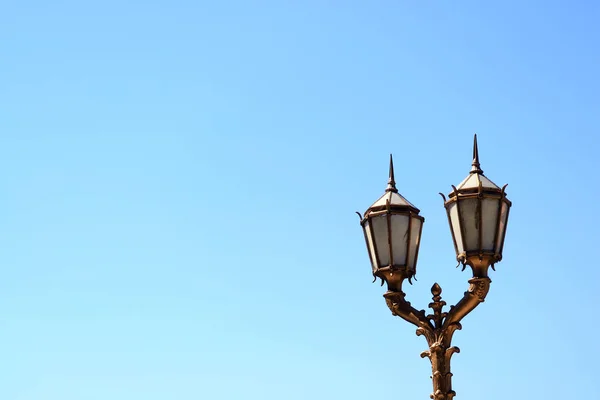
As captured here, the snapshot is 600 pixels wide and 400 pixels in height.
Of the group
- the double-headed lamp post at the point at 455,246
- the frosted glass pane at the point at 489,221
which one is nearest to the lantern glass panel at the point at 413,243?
the double-headed lamp post at the point at 455,246

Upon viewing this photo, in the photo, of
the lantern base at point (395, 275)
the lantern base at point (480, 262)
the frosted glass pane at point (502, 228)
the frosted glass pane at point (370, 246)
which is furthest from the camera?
the frosted glass pane at point (370, 246)

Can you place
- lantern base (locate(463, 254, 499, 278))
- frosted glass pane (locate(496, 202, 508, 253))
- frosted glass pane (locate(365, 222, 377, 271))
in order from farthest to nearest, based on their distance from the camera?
frosted glass pane (locate(365, 222, 377, 271)), frosted glass pane (locate(496, 202, 508, 253)), lantern base (locate(463, 254, 499, 278))

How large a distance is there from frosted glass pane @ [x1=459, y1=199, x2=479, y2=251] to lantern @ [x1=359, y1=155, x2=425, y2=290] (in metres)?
0.54

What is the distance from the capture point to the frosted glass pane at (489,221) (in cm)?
1088

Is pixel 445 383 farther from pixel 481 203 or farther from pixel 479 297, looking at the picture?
pixel 481 203

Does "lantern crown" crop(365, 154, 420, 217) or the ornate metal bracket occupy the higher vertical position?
"lantern crown" crop(365, 154, 420, 217)

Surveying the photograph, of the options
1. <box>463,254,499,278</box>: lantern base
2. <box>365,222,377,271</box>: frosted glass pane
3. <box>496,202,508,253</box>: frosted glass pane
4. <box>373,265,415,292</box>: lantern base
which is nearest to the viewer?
<box>463,254,499,278</box>: lantern base

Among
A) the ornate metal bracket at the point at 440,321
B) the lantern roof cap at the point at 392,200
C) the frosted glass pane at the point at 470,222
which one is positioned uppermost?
the lantern roof cap at the point at 392,200

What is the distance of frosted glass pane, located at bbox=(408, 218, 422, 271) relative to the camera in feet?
36.6

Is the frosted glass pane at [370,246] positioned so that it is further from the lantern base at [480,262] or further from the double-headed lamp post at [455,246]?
the lantern base at [480,262]

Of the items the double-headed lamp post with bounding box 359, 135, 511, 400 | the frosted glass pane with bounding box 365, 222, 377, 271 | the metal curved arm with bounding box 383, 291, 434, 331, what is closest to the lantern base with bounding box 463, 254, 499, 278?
the double-headed lamp post with bounding box 359, 135, 511, 400

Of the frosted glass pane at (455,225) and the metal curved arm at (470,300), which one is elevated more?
the frosted glass pane at (455,225)

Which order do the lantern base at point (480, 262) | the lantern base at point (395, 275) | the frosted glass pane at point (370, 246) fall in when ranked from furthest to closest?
the frosted glass pane at point (370, 246)
the lantern base at point (395, 275)
the lantern base at point (480, 262)

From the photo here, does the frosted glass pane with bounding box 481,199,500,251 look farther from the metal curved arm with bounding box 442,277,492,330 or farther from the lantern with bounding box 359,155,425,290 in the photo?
the lantern with bounding box 359,155,425,290
